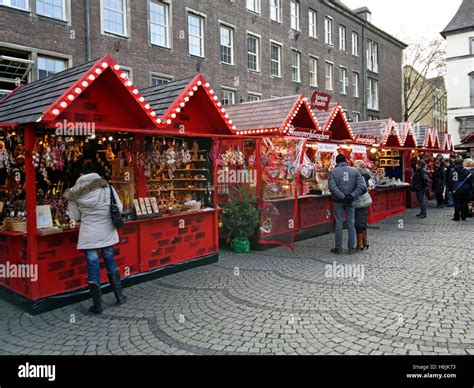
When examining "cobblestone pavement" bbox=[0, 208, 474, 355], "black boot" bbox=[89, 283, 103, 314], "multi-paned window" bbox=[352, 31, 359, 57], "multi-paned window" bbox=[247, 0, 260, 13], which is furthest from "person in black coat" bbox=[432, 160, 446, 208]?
"multi-paned window" bbox=[352, 31, 359, 57]

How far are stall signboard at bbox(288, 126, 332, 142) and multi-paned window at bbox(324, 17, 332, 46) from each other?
818 inches

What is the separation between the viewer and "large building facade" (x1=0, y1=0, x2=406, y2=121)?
14.1m

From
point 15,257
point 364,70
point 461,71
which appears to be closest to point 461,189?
point 15,257

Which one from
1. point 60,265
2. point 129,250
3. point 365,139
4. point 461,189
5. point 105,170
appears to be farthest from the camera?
point 365,139

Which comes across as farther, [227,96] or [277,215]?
[227,96]

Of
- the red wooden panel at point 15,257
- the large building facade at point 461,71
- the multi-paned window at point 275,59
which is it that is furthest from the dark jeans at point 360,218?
the large building facade at point 461,71

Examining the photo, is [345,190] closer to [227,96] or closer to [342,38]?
[227,96]

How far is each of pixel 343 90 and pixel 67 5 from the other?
21.8 metres

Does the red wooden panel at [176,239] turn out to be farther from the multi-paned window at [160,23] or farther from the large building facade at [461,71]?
the large building facade at [461,71]

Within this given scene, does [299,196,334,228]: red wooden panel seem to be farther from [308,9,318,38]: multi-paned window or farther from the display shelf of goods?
[308,9,318,38]: multi-paned window

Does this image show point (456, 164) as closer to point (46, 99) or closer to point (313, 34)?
point (46, 99)

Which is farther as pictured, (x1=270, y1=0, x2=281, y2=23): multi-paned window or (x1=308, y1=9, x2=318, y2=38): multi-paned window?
(x1=308, y1=9, x2=318, y2=38): multi-paned window

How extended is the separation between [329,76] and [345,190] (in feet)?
75.9

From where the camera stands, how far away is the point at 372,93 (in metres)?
35.9
